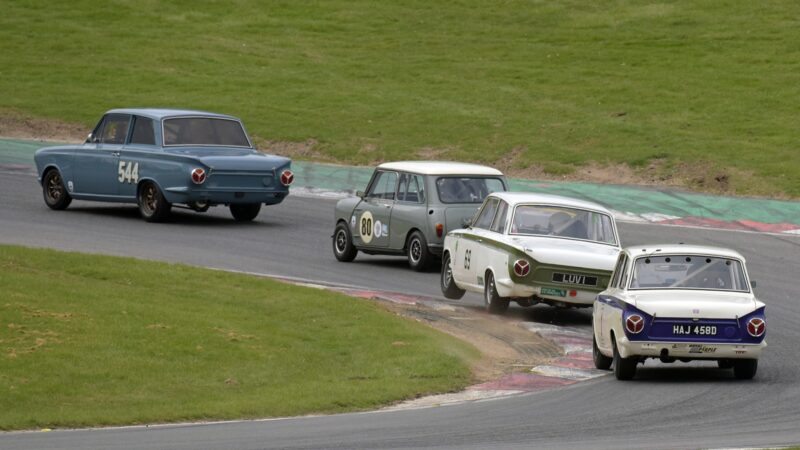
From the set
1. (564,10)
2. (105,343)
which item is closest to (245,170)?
(105,343)

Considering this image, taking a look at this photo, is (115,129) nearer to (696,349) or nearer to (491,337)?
(491,337)

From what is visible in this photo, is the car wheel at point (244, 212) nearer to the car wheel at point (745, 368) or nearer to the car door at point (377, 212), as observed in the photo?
the car door at point (377, 212)

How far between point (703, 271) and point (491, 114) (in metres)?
24.3

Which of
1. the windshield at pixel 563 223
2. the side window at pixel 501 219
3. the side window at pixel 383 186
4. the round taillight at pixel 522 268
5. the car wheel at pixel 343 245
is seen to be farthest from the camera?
the car wheel at pixel 343 245

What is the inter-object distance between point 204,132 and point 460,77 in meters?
19.3

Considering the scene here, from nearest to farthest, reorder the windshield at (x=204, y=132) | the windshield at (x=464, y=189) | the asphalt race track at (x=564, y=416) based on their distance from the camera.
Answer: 1. the asphalt race track at (x=564, y=416)
2. the windshield at (x=464, y=189)
3. the windshield at (x=204, y=132)

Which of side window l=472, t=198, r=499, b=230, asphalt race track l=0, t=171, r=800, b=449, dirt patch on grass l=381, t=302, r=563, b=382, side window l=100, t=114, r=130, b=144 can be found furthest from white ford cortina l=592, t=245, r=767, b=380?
side window l=100, t=114, r=130, b=144

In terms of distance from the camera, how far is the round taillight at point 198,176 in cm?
2333

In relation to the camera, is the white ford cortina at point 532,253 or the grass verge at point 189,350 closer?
the grass verge at point 189,350

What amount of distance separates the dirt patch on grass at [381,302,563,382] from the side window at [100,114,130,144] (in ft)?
27.5

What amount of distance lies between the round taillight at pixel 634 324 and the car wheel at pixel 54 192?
14.3 m

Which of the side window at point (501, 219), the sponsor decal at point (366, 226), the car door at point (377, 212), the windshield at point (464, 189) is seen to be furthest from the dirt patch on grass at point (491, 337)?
the sponsor decal at point (366, 226)

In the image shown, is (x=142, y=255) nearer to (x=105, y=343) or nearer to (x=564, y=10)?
(x=105, y=343)

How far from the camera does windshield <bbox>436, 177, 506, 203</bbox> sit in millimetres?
20766
